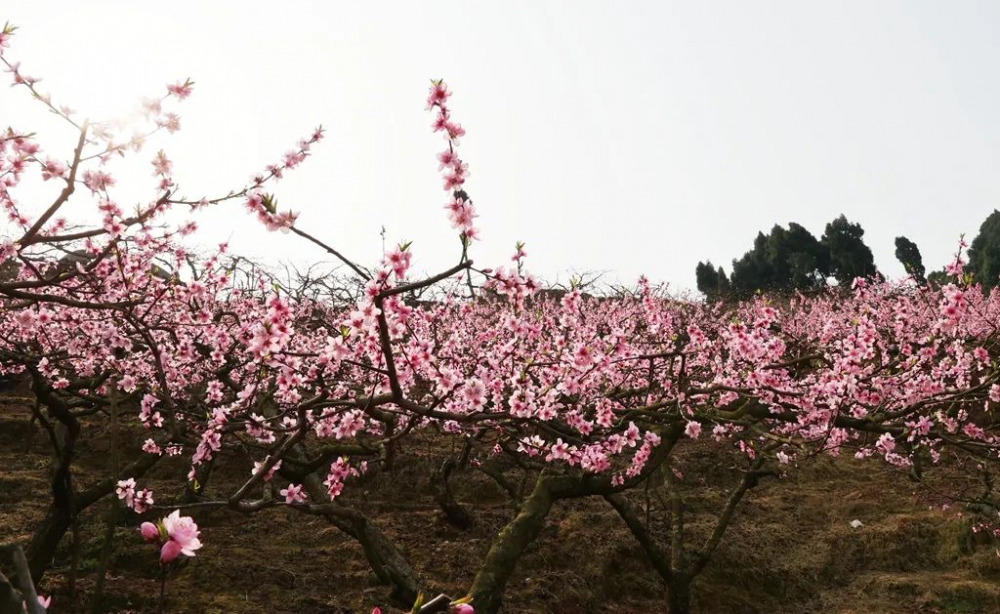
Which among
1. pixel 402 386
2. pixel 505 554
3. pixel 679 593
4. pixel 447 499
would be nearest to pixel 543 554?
pixel 447 499

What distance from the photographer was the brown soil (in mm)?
5949

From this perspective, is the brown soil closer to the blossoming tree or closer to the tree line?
the blossoming tree

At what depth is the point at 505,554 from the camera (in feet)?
15.8

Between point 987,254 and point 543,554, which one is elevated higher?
point 987,254

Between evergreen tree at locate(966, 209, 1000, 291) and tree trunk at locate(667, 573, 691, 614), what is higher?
evergreen tree at locate(966, 209, 1000, 291)

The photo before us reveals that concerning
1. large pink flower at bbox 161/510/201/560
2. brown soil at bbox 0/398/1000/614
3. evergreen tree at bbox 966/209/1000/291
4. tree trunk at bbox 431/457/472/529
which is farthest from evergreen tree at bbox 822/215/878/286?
large pink flower at bbox 161/510/201/560

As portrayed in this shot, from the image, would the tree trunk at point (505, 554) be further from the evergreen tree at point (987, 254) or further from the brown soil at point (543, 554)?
the evergreen tree at point (987, 254)

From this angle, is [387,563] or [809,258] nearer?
[387,563]

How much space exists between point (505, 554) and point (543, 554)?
2.46 metres

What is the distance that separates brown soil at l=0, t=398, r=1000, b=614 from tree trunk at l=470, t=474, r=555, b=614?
1.15 metres

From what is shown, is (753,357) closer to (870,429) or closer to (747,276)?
(870,429)

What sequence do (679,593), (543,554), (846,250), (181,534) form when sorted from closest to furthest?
(181,534) → (679,593) → (543,554) → (846,250)

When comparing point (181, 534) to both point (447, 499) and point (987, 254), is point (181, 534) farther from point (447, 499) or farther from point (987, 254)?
point (987, 254)

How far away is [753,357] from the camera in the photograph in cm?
527
